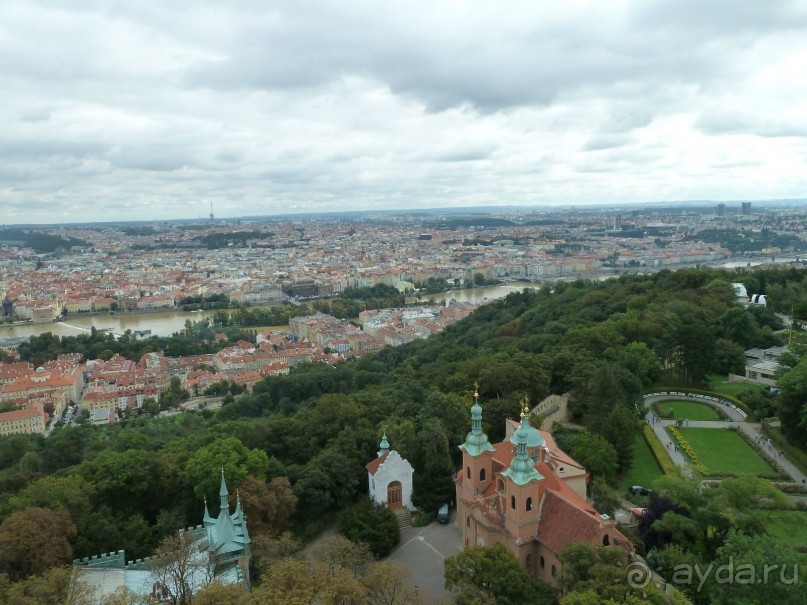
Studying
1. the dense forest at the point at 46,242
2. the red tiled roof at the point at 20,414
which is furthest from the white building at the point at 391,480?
the dense forest at the point at 46,242

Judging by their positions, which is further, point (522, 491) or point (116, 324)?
point (116, 324)

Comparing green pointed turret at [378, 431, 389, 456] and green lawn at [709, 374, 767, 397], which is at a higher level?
green pointed turret at [378, 431, 389, 456]

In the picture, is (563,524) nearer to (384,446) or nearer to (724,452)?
(384,446)

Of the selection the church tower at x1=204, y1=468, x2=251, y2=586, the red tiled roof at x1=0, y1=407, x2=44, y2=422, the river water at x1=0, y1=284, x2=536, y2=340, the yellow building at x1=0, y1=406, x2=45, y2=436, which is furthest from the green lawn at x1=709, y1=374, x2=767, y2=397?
the river water at x1=0, y1=284, x2=536, y2=340

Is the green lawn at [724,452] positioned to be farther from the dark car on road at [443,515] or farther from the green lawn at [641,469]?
the dark car on road at [443,515]

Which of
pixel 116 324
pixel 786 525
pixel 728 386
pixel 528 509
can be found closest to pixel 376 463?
pixel 528 509

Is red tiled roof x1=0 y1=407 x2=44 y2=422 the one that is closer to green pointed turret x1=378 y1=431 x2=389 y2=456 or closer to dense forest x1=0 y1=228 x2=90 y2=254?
green pointed turret x1=378 y1=431 x2=389 y2=456
